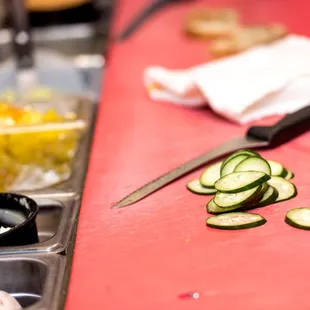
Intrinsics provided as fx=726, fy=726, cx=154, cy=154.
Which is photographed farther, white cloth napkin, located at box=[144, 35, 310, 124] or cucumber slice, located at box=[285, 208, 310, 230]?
white cloth napkin, located at box=[144, 35, 310, 124]

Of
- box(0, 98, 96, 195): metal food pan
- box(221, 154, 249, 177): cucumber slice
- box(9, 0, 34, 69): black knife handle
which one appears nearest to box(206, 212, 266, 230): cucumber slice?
box(221, 154, 249, 177): cucumber slice

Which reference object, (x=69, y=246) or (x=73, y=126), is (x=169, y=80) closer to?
(x=73, y=126)

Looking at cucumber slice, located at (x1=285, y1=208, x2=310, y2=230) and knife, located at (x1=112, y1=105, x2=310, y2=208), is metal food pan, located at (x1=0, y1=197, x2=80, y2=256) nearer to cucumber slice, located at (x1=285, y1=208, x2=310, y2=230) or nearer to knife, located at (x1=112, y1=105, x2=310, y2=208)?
knife, located at (x1=112, y1=105, x2=310, y2=208)

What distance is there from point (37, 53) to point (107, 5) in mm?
791

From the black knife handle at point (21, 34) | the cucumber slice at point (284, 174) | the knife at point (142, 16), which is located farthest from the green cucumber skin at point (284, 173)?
the knife at point (142, 16)

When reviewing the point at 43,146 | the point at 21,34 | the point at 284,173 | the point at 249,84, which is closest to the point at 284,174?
the point at 284,173

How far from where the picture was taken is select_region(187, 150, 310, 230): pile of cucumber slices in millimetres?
1006

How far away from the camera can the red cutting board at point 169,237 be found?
33.6 inches

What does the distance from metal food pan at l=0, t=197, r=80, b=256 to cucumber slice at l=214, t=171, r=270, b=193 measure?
232mm

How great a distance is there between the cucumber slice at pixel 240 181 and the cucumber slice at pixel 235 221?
4 cm

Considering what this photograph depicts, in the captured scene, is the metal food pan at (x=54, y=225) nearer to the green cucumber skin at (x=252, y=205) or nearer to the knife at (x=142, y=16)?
the green cucumber skin at (x=252, y=205)

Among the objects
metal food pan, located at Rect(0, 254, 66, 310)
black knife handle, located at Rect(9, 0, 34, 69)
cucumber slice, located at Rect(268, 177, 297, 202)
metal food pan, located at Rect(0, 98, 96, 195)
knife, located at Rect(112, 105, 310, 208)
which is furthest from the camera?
black knife handle, located at Rect(9, 0, 34, 69)

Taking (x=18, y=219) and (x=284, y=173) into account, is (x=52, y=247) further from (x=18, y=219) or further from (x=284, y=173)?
(x=284, y=173)

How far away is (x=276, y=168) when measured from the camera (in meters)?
1.15
